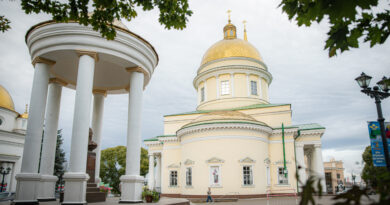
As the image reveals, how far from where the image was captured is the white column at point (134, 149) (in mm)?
11031

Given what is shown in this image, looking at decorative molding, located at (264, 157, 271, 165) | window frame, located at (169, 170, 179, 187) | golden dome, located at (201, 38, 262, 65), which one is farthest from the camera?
golden dome, located at (201, 38, 262, 65)

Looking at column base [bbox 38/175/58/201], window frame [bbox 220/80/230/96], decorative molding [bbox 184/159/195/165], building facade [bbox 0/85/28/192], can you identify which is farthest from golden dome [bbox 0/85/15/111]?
column base [bbox 38/175/58/201]

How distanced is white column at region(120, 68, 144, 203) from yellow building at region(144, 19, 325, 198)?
13500 millimetres

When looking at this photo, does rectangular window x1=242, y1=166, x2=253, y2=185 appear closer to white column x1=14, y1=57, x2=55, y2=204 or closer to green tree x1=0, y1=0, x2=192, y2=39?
white column x1=14, y1=57, x2=55, y2=204

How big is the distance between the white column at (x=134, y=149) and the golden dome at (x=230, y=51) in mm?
22224

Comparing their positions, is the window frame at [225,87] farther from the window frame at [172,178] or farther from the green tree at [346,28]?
the green tree at [346,28]

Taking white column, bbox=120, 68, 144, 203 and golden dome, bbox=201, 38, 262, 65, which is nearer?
white column, bbox=120, 68, 144, 203

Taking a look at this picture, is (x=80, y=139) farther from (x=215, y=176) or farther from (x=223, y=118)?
(x=223, y=118)

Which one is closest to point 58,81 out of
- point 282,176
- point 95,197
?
point 95,197

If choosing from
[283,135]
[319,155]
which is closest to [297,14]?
[283,135]

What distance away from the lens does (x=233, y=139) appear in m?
24.8

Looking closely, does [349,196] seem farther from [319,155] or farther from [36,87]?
[319,155]

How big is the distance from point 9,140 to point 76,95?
3334 centimetres

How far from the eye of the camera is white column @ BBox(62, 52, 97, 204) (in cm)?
945
